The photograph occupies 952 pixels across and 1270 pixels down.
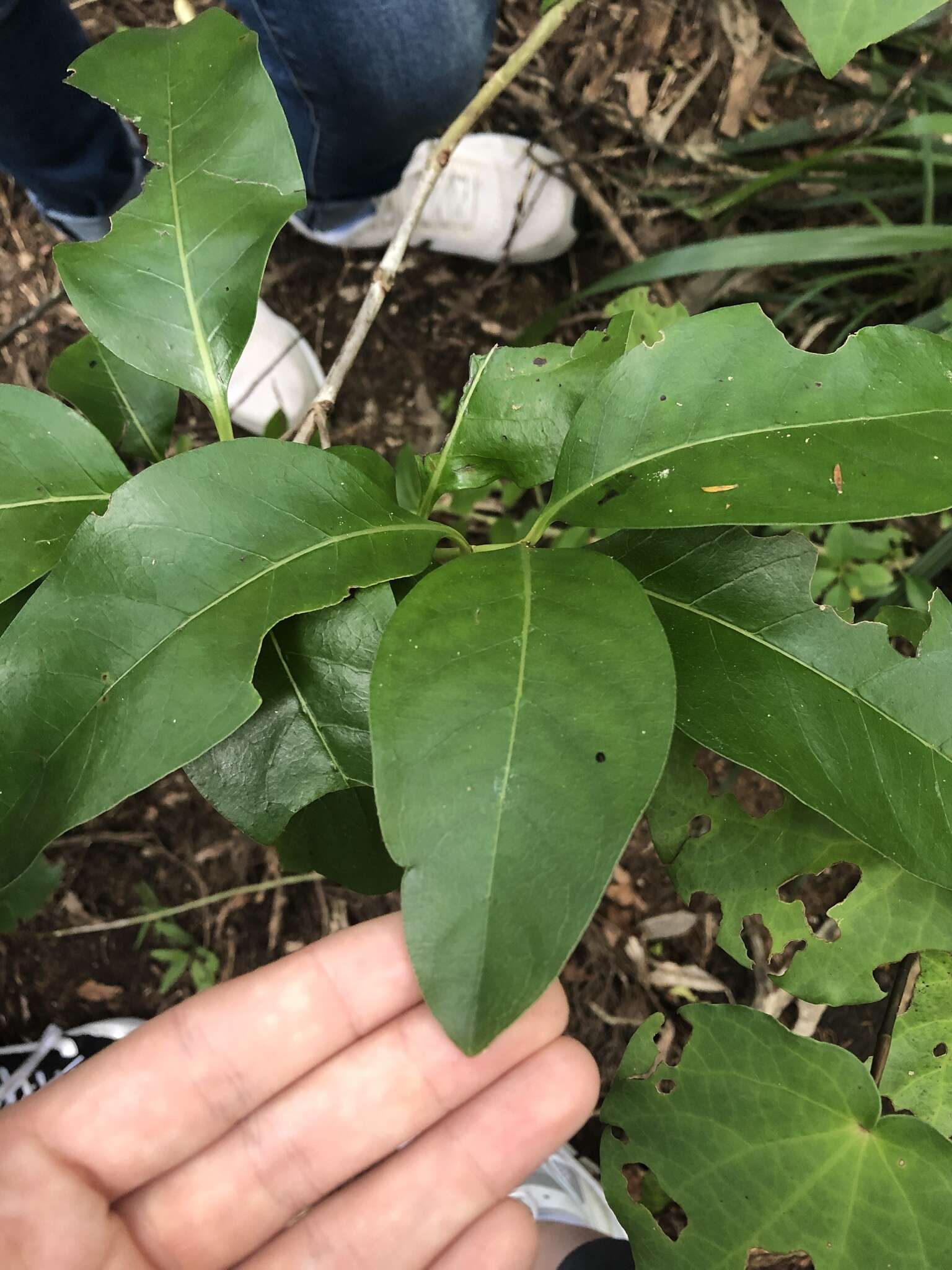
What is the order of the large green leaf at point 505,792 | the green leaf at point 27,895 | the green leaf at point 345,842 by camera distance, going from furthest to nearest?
the green leaf at point 27,895 → the green leaf at point 345,842 → the large green leaf at point 505,792

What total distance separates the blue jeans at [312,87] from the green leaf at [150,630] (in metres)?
1.05

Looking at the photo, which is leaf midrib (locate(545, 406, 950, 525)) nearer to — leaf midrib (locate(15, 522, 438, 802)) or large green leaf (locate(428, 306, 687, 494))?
large green leaf (locate(428, 306, 687, 494))

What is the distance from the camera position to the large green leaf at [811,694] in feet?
2.55

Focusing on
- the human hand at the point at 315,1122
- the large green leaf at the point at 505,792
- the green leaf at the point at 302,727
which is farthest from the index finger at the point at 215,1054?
the large green leaf at the point at 505,792

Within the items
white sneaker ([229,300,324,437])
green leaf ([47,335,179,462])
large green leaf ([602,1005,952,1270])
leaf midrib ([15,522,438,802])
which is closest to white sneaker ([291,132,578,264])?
white sneaker ([229,300,324,437])

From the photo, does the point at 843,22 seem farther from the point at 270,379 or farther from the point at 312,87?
the point at 270,379

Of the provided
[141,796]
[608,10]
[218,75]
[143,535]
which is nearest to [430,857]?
[143,535]

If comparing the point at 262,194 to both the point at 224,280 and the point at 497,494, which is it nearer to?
the point at 224,280

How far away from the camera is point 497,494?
6.86 feet

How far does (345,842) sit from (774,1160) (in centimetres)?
57

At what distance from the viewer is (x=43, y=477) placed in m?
0.87

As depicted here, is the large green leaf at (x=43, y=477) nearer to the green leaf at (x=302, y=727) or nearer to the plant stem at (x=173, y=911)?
the green leaf at (x=302, y=727)

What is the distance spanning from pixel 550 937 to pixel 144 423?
779mm

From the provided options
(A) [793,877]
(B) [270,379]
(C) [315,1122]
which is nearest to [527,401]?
(A) [793,877]
